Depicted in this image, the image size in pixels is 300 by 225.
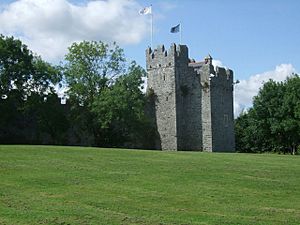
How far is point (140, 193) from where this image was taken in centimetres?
1381

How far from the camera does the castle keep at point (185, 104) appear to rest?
4606cm

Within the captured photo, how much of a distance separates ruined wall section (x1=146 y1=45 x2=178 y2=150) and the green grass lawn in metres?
24.4

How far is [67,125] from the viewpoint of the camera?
42812 mm

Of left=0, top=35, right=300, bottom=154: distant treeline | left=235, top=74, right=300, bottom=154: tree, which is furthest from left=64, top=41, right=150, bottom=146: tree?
left=235, top=74, right=300, bottom=154: tree

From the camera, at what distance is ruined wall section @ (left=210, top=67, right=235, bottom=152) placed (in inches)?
1833

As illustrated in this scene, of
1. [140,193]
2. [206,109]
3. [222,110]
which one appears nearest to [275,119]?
[222,110]

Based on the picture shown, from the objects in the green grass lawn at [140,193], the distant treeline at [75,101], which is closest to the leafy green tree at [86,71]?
the distant treeline at [75,101]

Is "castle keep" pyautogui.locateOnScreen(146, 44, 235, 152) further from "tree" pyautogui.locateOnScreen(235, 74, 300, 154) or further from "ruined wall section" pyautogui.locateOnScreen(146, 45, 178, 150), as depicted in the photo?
"tree" pyautogui.locateOnScreen(235, 74, 300, 154)

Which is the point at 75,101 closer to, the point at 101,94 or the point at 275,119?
the point at 101,94

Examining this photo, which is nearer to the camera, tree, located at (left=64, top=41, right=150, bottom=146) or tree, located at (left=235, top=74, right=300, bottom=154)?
tree, located at (left=64, top=41, right=150, bottom=146)

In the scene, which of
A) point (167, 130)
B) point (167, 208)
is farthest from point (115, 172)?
point (167, 130)

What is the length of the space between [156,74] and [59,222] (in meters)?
38.5

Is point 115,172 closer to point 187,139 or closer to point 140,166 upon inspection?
point 140,166

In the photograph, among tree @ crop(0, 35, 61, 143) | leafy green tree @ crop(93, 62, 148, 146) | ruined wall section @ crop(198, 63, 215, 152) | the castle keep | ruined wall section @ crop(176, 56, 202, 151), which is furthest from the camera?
ruined wall section @ crop(176, 56, 202, 151)
